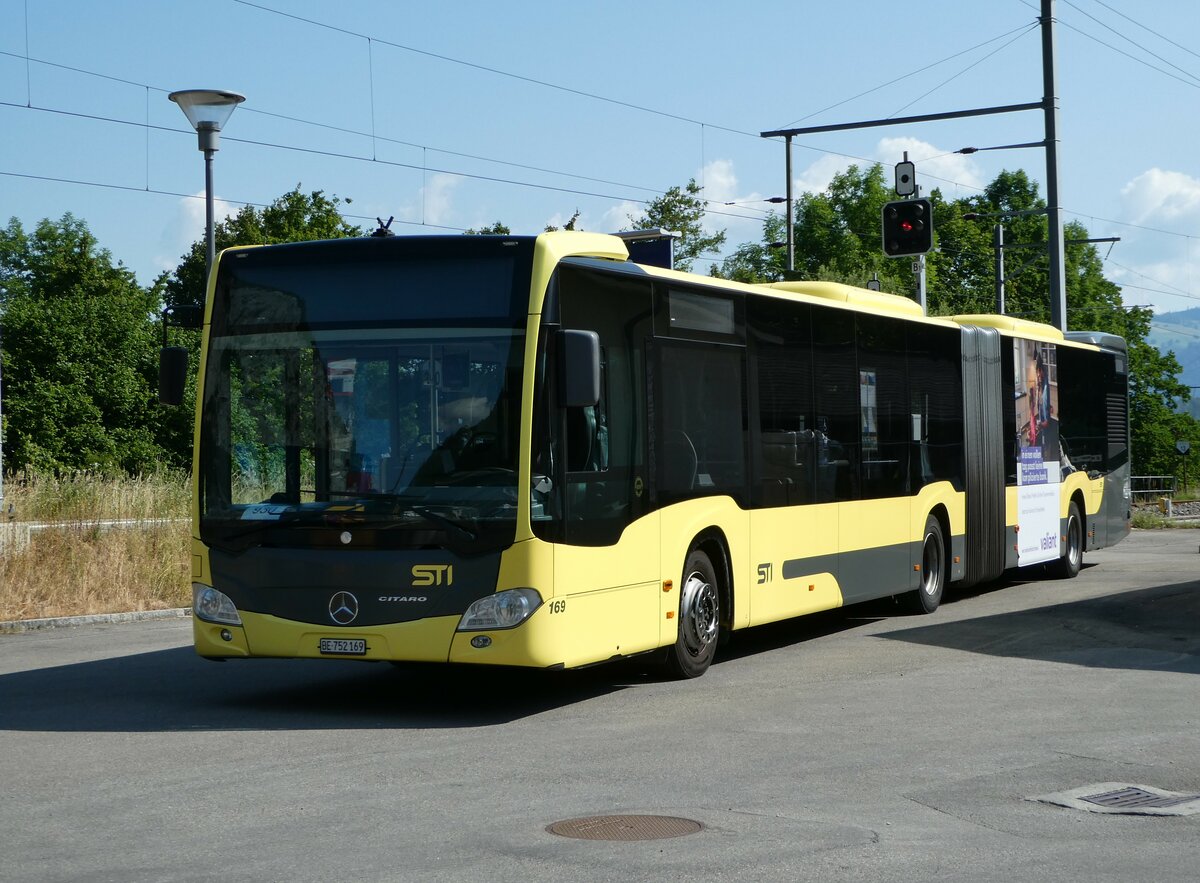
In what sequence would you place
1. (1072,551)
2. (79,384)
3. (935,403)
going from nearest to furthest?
1. (935,403)
2. (1072,551)
3. (79,384)

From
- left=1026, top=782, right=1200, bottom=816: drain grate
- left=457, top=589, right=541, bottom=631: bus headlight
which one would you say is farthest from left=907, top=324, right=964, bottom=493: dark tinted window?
left=1026, top=782, right=1200, bottom=816: drain grate

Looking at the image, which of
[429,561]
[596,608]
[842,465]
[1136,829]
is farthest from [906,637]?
[1136,829]

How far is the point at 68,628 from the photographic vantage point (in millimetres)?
17234

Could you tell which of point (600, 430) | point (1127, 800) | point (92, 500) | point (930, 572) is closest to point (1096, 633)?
point (930, 572)

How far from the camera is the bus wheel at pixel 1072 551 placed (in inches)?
867

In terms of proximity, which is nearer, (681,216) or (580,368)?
(580,368)

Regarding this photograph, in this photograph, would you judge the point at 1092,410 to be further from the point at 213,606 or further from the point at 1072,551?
the point at 213,606

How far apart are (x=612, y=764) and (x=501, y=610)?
5.77 feet

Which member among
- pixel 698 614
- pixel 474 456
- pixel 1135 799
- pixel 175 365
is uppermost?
pixel 175 365

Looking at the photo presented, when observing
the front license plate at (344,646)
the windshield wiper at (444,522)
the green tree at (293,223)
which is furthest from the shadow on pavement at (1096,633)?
the green tree at (293,223)

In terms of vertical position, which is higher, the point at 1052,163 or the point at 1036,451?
the point at 1052,163

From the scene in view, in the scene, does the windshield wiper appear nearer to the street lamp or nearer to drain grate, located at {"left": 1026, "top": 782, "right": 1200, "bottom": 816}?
drain grate, located at {"left": 1026, "top": 782, "right": 1200, "bottom": 816}

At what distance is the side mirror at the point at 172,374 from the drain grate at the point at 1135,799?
6527 millimetres

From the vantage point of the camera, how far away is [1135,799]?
7840 mm
